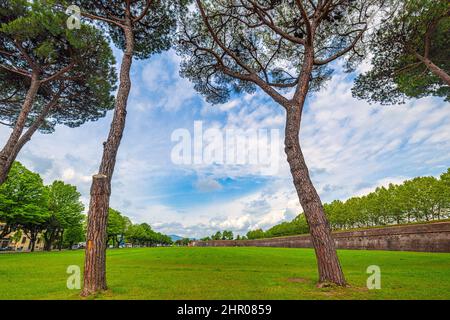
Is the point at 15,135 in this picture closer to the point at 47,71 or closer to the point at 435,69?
the point at 47,71

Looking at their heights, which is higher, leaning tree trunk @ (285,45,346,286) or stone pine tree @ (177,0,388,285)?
stone pine tree @ (177,0,388,285)

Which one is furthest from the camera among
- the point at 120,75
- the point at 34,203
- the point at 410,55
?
the point at 34,203

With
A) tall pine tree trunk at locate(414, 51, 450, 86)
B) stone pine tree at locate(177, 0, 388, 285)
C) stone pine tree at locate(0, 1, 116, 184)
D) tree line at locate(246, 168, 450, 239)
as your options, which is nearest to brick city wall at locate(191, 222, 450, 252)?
tall pine tree trunk at locate(414, 51, 450, 86)

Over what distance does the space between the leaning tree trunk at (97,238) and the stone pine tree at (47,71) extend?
27.2ft

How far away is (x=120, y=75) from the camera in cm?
746

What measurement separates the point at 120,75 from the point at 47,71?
335 inches

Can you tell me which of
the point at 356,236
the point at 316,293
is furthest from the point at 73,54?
the point at 356,236

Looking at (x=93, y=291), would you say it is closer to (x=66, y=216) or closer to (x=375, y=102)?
(x=375, y=102)

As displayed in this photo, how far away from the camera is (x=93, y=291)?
4965mm

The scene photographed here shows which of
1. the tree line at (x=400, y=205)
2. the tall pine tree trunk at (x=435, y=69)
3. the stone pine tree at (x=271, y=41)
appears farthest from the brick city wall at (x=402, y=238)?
the tree line at (x=400, y=205)

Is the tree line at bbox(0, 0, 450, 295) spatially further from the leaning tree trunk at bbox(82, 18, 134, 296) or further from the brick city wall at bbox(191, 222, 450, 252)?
the brick city wall at bbox(191, 222, 450, 252)

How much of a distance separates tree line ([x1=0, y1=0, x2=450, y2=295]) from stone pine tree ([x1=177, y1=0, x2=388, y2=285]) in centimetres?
5

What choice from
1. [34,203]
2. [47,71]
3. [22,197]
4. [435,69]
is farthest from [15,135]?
[34,203]

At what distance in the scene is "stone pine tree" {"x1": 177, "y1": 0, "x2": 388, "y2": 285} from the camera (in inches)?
340
